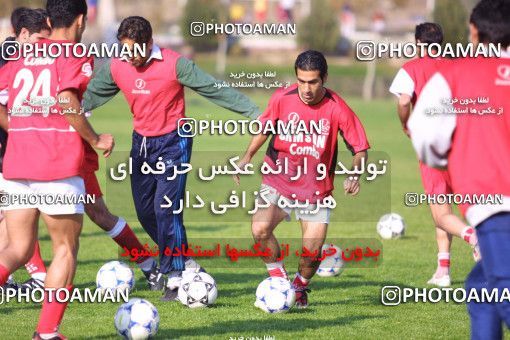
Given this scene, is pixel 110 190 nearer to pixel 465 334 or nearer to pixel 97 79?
pixel 97 79

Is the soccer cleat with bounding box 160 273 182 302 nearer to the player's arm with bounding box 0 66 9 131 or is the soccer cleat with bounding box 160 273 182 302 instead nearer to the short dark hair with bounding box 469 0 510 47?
the player's arm with bounding box 0 66 9 131

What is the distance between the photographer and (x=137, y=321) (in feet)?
23.4

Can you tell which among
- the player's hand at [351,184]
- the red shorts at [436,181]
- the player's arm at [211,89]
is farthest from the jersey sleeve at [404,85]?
the player's arm at [211,89]

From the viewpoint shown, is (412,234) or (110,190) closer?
(412,234)

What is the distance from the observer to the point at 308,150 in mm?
8844

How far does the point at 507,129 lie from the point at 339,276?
5.45 m

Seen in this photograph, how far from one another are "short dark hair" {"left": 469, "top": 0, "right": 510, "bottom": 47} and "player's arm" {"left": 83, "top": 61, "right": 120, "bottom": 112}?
185 inches

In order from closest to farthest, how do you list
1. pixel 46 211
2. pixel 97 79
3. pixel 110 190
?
pixel 46 211 < pixel 97 79 < pixel 110 190

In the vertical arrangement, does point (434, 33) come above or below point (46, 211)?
above

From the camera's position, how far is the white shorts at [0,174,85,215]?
6.63m

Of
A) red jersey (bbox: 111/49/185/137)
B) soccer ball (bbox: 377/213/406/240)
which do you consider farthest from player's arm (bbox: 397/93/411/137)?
soccer ball (bbox: 377/213/406/240)

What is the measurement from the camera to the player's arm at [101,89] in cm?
930

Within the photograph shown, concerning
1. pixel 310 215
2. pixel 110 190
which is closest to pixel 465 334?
pixel 310 215

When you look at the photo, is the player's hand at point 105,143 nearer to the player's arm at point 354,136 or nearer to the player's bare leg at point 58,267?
the player's bare leg at point 58,267
